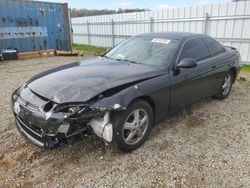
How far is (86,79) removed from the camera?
2.83m

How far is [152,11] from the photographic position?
1166 cm

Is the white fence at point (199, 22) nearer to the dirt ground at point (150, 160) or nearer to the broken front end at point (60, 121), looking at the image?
the dirt ground at point (150, 160)

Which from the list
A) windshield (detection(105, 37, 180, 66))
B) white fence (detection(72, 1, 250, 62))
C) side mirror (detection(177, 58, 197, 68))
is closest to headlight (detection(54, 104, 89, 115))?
windshield (detection(105, 37, 180, 66))

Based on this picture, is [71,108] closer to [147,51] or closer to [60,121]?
[60,121]

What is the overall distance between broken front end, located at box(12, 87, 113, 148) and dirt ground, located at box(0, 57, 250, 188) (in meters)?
0.39

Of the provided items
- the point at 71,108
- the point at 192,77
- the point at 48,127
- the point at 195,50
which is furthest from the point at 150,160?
the point at 195,50

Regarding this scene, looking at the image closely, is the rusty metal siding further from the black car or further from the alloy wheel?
the alloy wheel

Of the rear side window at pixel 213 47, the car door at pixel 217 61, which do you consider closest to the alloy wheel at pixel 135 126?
the car door at pixel 217 61

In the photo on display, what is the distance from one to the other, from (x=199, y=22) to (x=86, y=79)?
8.41 m

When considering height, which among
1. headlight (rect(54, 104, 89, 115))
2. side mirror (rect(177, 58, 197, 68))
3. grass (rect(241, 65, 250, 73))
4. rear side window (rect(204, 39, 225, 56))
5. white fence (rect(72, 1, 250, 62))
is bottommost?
grass (rect(241, 65, 250, 73))

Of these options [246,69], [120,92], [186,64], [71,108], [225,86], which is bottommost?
[246,69]

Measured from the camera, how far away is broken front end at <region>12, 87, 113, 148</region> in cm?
235

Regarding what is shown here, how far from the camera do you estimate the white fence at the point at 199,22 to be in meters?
8.50

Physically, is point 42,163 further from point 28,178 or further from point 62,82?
point 62,82
